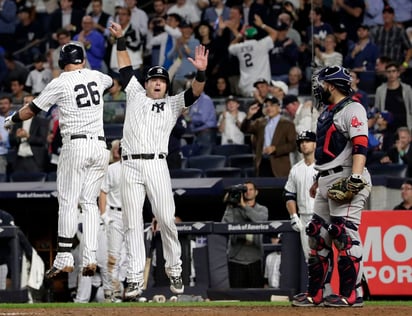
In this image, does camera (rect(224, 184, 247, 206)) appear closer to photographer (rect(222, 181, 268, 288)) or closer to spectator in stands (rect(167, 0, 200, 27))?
photographer (rect(222, 181, 268, 288))

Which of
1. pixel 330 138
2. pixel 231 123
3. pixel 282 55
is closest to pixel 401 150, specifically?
pixel 231 123

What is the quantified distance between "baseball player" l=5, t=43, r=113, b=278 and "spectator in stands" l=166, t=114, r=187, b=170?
4.76 meters

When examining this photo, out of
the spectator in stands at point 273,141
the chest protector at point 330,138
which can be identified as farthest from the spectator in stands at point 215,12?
the chest protector at point 330,138

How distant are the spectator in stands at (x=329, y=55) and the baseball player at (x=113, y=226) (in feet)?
15.2

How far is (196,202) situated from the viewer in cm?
1841

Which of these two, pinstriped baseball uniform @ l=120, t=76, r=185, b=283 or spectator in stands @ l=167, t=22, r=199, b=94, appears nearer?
pinstriped baseball uniform @ l=120, t=76, r=185, b=283

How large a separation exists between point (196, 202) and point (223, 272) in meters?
2.59

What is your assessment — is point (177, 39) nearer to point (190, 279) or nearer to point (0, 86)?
point (0, 86)

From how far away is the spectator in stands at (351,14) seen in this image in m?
21.4

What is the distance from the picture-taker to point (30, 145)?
19.2 meters

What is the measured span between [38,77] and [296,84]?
4.52m

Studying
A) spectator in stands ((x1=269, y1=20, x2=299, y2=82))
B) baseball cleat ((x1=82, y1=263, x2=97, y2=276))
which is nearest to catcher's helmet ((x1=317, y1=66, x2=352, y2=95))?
Answer: baseball cleat ((x1=82, y1=263, x2=97, y2=276))

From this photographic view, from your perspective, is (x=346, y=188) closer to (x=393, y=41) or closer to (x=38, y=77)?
(x=393, y=41)

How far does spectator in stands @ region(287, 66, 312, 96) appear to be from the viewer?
65.7 ft
